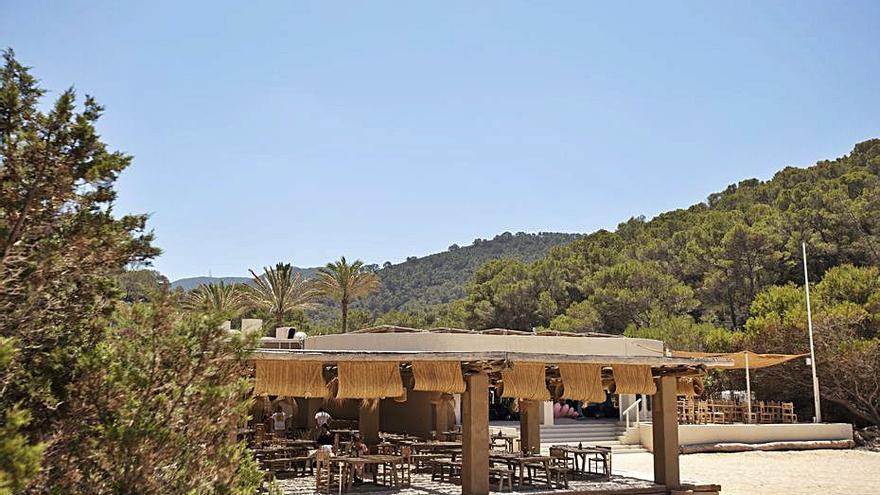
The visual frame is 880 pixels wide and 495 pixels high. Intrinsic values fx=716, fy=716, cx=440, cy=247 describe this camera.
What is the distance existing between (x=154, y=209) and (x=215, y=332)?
143cm

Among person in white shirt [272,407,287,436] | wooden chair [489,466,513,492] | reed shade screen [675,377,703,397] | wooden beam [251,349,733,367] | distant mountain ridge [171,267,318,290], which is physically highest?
distant mountain ridge [171,267,318,290]

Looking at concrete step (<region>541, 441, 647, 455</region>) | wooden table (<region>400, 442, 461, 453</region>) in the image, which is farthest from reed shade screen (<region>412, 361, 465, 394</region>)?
concrete step (<region>541, 441, 647, 455</region>)

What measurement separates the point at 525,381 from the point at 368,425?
683 cm

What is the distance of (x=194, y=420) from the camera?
579cm

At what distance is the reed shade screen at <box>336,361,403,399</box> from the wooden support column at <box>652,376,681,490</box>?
5.22 meters

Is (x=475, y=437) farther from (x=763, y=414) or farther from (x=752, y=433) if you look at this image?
(x=763, y=414)

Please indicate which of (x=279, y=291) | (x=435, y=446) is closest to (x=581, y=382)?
(x=435, y=446)

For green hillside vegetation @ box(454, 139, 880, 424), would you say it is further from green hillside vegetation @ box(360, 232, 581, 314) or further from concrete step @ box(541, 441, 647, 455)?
green hillside vegetation @ box(360, 232, 581, 314)

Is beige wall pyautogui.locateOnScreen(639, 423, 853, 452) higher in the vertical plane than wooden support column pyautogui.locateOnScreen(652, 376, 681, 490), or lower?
lower

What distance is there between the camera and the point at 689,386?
567 inches

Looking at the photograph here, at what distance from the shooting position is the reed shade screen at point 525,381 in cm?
1185

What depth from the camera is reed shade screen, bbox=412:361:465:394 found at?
11.5 metres

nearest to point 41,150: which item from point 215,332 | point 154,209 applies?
point 154,209

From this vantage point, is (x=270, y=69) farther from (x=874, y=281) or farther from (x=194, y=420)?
(x=874, y=281)
